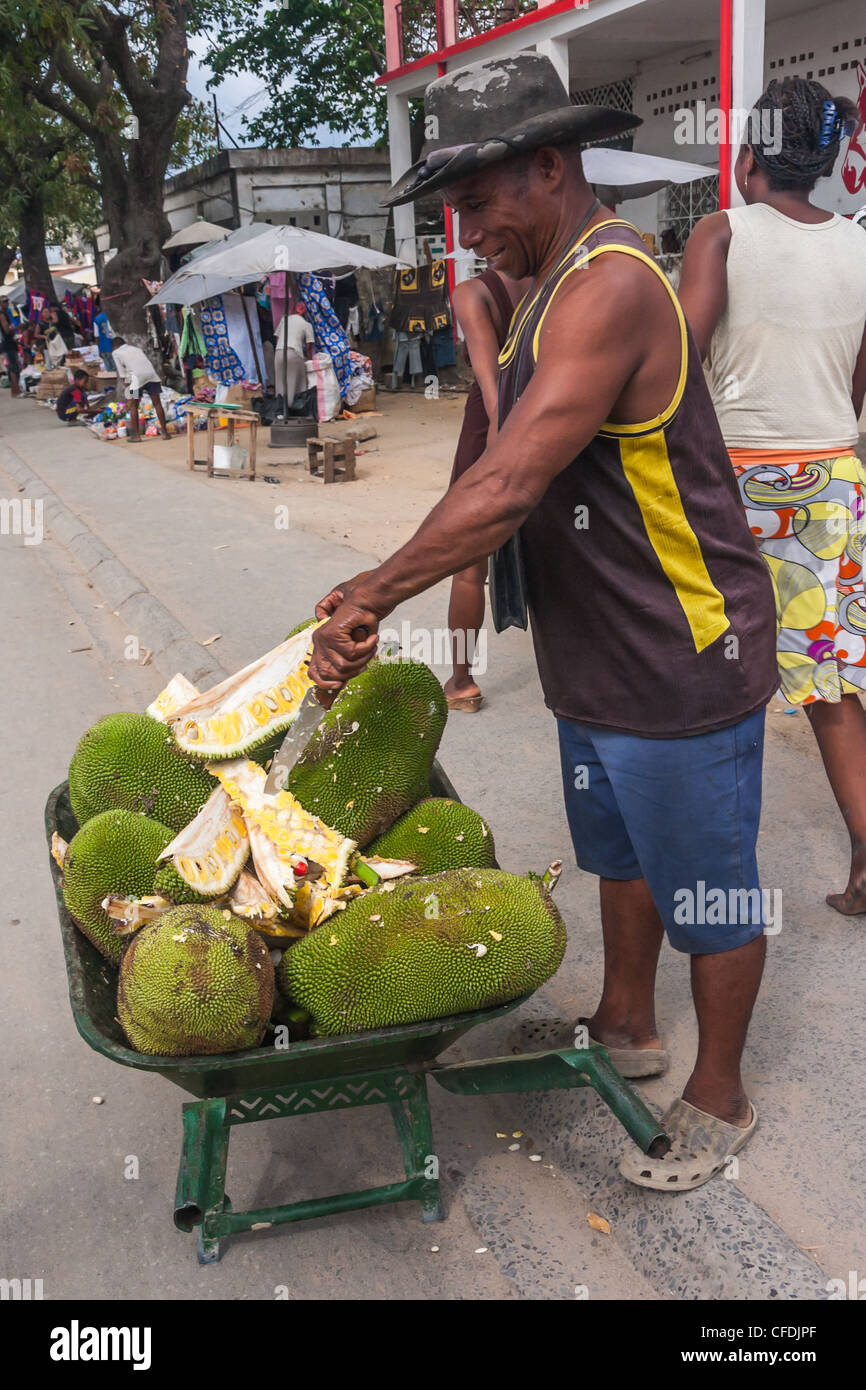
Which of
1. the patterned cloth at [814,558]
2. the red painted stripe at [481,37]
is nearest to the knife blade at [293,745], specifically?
the patterned cloth at [814,558]

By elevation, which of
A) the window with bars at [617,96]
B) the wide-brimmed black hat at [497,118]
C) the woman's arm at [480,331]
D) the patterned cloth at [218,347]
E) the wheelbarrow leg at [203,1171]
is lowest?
the wheelbarrow leg at [203,1171]

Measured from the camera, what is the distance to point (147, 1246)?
85.0 inches

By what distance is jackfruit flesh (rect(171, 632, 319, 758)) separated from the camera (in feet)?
7.41

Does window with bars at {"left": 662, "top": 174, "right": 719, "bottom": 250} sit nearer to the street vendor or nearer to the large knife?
the street vendor

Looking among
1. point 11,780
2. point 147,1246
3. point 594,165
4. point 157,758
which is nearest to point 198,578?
point 11,780

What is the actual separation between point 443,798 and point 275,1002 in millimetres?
648

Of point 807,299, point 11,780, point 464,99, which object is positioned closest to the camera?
point 464,99

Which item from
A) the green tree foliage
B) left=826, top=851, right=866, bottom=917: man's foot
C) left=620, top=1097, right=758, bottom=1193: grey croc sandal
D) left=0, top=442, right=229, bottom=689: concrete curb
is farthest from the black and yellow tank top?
the green tree foliage

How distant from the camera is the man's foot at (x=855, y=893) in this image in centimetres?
284

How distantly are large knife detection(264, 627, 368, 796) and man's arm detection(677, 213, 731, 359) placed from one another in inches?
50.7

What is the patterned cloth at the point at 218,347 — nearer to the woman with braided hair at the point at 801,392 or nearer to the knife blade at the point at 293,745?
the woman with braided hair at the point at 801,392

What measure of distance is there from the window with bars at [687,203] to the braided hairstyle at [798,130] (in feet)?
28.9

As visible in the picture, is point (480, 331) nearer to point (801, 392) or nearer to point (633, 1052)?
point (801, 392)
